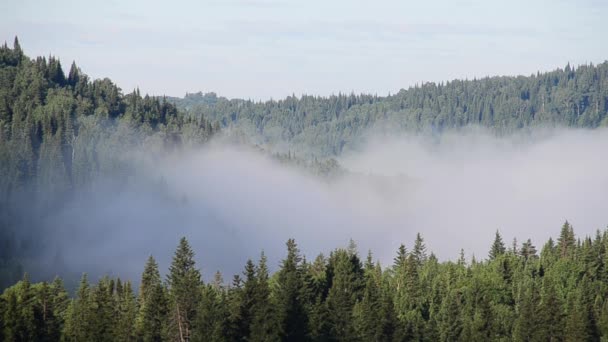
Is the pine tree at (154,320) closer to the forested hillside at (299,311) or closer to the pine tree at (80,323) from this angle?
the forested hillside at (299,311)

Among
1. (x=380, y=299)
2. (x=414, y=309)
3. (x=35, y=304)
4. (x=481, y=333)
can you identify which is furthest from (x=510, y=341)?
(x=35, y=304)

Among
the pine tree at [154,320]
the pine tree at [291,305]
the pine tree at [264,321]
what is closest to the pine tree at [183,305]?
the pine tree at [154,320]

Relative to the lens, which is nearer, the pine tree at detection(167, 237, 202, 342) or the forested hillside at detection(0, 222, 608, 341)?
the pine tree at detection(167, 237, 202, 342)

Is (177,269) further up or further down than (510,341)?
further up

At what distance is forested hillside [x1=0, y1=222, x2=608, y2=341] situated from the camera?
112188mm

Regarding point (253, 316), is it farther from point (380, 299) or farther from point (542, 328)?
point (542, 328)

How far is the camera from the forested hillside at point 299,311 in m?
112

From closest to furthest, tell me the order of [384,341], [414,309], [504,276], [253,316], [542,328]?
[253,316], [384,341], [542,328], [414,309], [504,276]

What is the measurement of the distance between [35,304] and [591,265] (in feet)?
301

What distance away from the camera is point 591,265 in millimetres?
185125

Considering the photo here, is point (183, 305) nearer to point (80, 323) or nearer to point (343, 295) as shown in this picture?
point (80, 323)

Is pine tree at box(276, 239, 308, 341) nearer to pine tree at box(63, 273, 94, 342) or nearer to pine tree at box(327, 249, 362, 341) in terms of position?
pine tree at box(327, 249, 362, 341)

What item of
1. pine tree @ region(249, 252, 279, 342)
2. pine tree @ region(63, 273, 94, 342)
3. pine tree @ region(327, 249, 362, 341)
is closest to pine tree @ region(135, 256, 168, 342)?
pine tree @ region(63, 273, 94, 342)

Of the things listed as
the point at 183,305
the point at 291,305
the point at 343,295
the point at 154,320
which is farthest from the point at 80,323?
the point at 343,295
